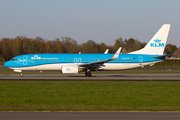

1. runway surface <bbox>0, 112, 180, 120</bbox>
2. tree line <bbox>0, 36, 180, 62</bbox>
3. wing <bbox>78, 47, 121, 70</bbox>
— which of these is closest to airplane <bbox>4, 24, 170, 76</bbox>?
wing <bbox>78, 47, 121, 70</bbox>

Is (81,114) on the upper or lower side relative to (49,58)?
lower

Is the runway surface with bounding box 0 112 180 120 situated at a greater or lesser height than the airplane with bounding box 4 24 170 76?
lesser

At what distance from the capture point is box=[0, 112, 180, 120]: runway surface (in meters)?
10.3

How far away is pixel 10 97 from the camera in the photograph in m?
16.1

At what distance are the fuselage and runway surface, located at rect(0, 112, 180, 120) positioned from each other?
83.8 ft

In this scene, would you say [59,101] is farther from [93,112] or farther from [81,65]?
[81,65]

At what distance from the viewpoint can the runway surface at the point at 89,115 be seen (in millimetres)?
10266

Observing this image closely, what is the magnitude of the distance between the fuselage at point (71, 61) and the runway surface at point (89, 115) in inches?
1006

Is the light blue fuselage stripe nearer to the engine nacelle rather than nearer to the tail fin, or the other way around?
the tail fin

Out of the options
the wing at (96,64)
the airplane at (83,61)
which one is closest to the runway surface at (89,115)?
the wing at (96,64)

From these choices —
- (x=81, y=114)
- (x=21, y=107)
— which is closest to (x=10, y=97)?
(x=21, y=107)

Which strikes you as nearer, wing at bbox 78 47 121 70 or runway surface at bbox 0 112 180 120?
runway surface at bbox 0 112 180 120

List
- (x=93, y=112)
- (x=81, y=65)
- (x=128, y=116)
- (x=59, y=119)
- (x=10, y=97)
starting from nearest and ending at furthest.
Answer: (x=59, y=119) < (x=128, y=116) < (x=93, y=112) < (x=10, y=97) < (x=81, y=65)

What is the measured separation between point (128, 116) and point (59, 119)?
3035 mm
